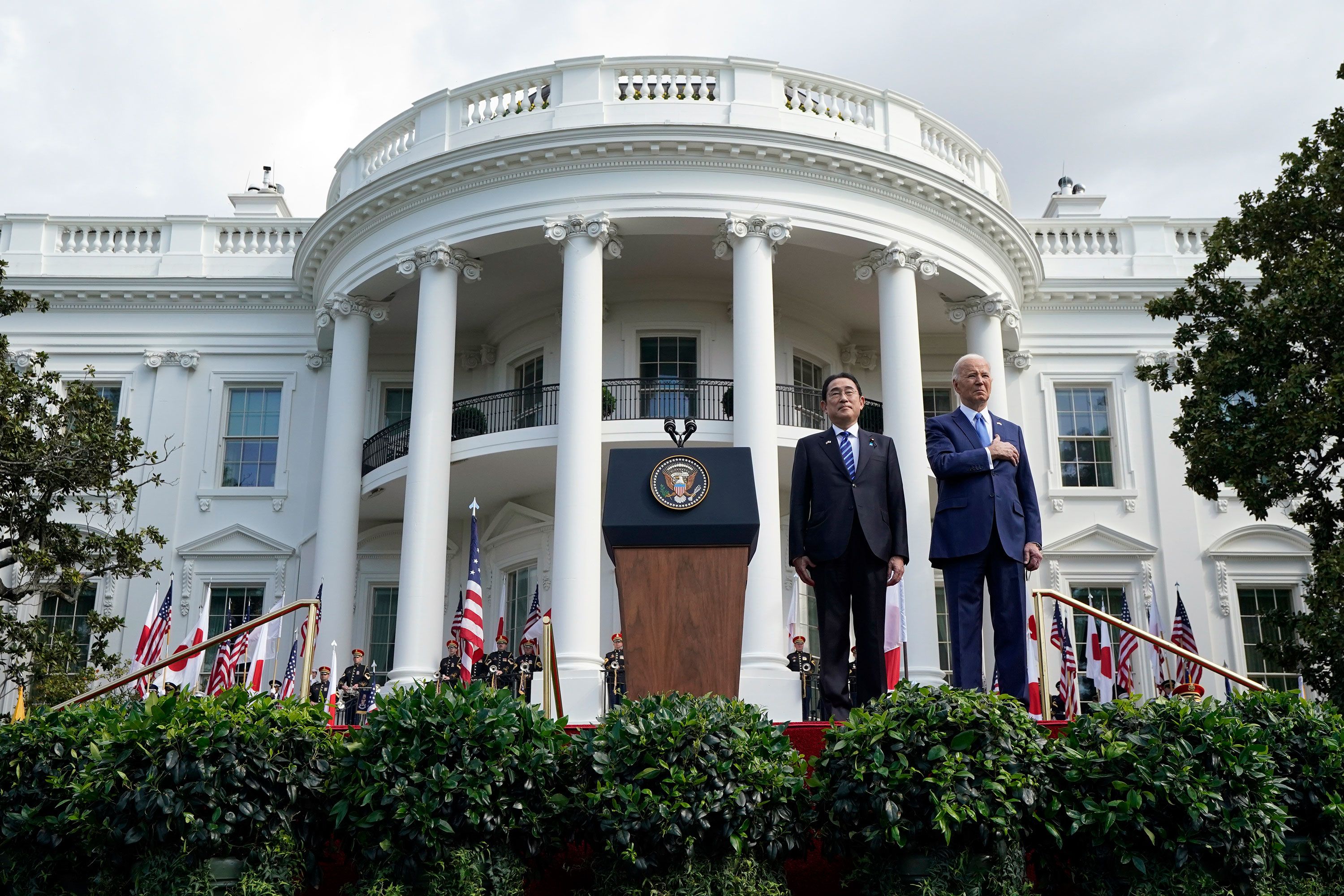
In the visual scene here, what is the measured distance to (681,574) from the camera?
7738mm

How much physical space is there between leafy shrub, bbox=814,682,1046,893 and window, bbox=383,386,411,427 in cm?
1868

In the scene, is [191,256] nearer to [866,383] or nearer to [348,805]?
[866,383]

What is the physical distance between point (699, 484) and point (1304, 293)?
10.3 metres

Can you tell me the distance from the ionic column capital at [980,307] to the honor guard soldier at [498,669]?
9.68 metres

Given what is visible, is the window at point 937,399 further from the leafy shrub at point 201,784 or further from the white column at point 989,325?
the leafy shrub at point 201,784

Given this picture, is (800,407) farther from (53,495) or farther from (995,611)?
(995,611)

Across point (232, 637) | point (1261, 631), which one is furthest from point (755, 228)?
point (1261, 631)

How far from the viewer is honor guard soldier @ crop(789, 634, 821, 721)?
17.4 metres

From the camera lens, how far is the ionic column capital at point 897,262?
1956cm

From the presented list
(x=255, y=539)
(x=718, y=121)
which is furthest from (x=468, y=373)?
(x=718, y=121)

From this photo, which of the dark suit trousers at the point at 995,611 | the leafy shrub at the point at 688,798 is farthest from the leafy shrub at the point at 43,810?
the dark suit trousers at the point at 995,611

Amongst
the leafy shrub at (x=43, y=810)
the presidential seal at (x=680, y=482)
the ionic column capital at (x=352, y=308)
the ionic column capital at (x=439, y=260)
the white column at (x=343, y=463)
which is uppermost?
the ionic column capital at (x=439, y=260)

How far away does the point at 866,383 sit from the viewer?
930 inches

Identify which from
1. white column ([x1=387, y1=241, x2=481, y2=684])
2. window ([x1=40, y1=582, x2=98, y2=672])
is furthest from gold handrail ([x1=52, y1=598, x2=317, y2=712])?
window ([x1=40, y1=582, x2=98, y2=672])
